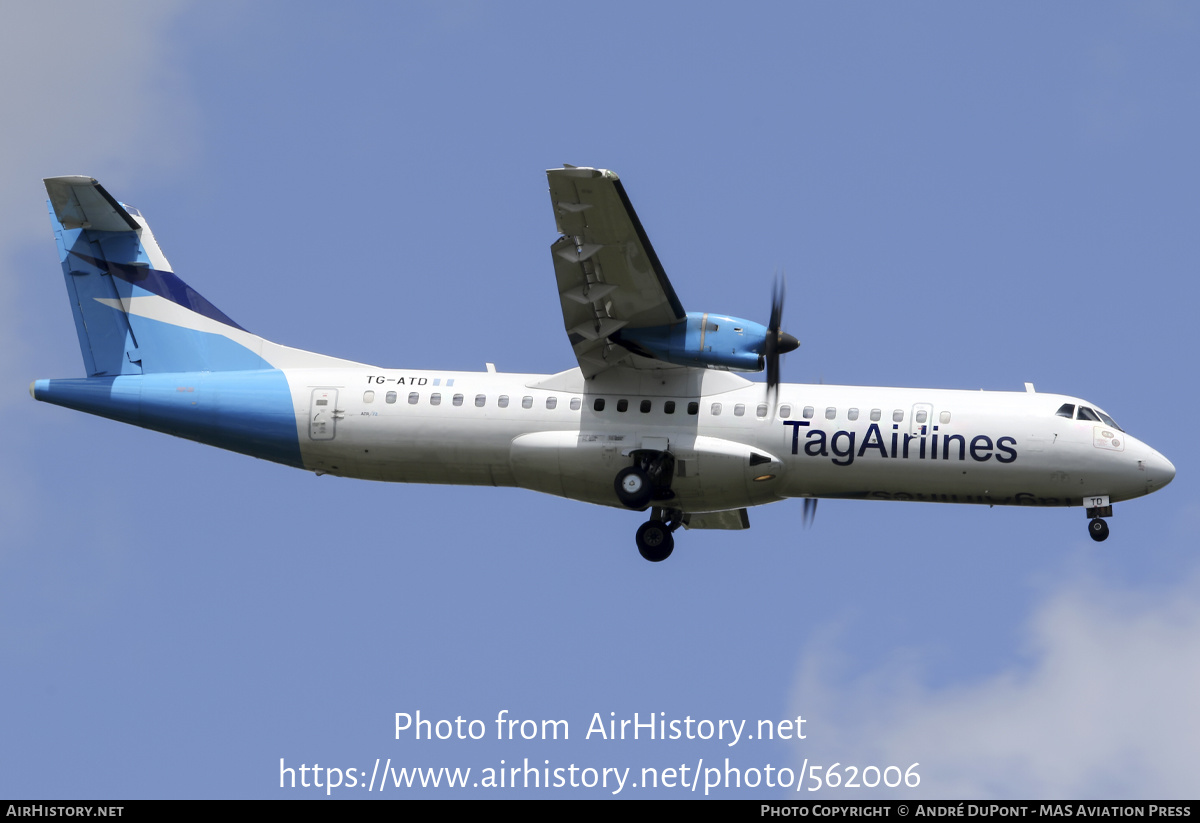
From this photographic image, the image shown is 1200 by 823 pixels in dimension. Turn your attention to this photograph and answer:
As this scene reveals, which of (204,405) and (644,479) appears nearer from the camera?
(644,479)

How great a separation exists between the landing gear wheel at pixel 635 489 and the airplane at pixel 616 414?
0.08 feet

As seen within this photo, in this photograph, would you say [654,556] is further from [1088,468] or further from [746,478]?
[1088,468]

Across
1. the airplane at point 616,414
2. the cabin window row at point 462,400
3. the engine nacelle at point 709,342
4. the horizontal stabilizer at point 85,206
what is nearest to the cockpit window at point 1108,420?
the airplane at point 616,414

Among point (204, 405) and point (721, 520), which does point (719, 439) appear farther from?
point (204, 405)

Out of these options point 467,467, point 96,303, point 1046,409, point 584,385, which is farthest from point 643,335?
point 96,303

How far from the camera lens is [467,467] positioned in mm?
27828

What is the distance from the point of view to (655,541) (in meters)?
28.4

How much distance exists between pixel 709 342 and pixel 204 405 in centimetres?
917

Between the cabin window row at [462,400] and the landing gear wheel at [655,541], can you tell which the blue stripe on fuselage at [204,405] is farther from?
the landing gear wheel at [655,541]

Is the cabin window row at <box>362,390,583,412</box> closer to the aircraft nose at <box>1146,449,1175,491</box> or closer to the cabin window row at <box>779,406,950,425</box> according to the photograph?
the cabin window row at <box>779,406,950,425</box>

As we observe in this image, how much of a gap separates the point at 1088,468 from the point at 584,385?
342 inches

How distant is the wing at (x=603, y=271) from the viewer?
973 inches

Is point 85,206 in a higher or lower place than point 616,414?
higher

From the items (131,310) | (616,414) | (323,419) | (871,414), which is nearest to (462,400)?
(323,419)
